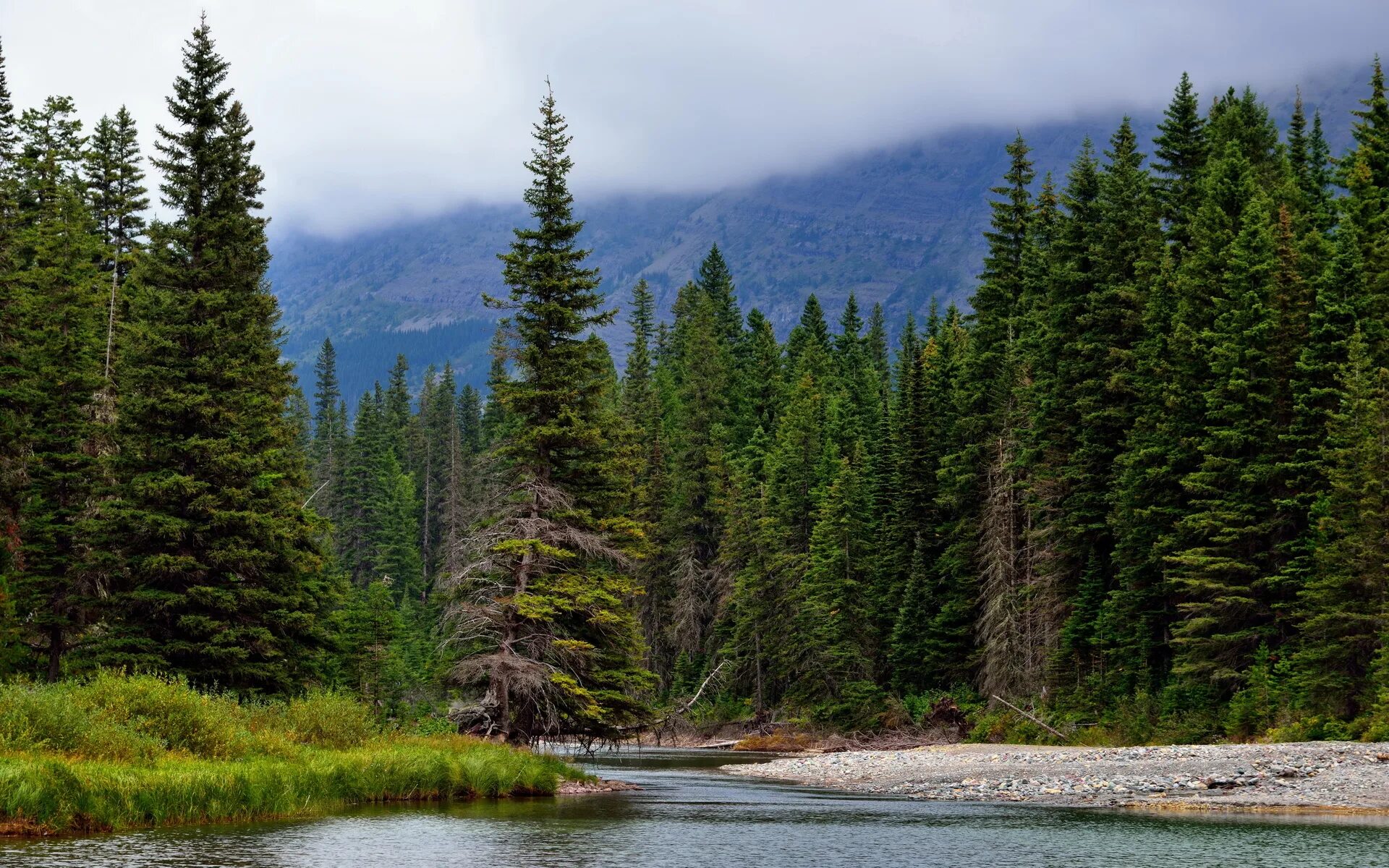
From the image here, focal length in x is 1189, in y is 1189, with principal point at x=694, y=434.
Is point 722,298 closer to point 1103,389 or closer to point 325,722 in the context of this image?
point 1103,389

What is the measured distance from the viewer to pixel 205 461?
1475 inches

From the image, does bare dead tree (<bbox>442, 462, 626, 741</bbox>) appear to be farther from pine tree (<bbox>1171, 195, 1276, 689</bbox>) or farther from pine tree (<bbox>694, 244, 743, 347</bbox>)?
pine tree (<bbox>694, 244, 743, 347</bbox>)

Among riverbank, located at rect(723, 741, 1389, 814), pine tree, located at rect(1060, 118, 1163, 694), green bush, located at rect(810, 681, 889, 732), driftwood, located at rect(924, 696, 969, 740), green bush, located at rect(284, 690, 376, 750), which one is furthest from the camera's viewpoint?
green bush, located at rect(810, 681, 889, 732)

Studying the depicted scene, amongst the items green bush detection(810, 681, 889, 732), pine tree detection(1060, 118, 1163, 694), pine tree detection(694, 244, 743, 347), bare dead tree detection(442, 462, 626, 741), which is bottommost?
green bush detection(810, 681, 889, 732)

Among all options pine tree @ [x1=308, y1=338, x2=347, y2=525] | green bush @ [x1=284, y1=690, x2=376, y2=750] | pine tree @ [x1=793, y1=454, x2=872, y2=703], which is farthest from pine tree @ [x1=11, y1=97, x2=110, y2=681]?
pine tree @ [x1=308, y1=338, x2=347, y2=525]

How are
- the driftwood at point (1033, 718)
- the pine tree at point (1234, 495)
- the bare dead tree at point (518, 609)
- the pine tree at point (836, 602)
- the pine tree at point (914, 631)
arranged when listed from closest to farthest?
1. the bare dead tree at point (518, 609)
2. the pine tree at point (1234, 495)
3. the driftwood at point (1033, 718)
4. the pine tree at point (914, 631)
5. the pine tree at point (836, 602)

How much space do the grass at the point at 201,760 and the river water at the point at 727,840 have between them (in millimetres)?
746

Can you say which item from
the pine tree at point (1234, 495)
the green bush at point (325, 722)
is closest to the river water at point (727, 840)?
the green bush at point (325, 722)

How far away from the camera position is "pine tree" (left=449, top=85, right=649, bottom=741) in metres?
39.1

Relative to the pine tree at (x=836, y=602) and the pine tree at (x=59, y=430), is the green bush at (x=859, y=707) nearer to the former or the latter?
the pine tree at (x=836, y=602)

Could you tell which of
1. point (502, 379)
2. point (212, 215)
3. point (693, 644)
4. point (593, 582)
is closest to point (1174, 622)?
point (593, 582)

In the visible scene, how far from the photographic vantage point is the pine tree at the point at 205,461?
3644 cm

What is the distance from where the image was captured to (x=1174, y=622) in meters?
43.3

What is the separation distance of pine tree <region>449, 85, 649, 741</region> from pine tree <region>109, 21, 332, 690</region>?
609 cm
